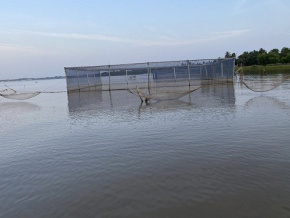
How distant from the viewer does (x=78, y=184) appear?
6129 mm

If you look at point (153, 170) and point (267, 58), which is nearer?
point (153, 170)

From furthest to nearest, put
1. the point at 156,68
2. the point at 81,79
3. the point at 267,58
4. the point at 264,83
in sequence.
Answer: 1. the point at 267,58
2. the point at 81,79
3. the point at 156,68
4. the point at 264,83

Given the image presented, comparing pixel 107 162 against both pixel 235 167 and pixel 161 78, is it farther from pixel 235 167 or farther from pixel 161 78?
pixel 161 78

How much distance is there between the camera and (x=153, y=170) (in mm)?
6594

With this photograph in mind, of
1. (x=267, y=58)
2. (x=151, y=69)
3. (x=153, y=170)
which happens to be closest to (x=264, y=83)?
(x=151, y=69)

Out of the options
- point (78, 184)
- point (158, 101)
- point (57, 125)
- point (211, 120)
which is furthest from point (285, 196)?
point (158, 101)

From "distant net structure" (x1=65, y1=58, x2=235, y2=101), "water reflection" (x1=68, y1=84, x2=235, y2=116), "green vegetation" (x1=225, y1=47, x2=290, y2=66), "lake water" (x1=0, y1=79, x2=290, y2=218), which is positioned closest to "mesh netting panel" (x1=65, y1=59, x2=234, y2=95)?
"distant net structure" (x1=65, y1=58, x2=235, y2=101)

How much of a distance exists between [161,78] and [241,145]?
136ft

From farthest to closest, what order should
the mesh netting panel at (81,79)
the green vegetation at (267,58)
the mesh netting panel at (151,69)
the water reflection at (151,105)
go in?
1. the green vegetation at (267,58)
2. the mesh netting panel at (81,79)
3. the mesh netting panel at (151,69)
4. the water reflection at (151,105)

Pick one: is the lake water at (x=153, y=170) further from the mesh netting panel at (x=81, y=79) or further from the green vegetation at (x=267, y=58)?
the green vegetation at (x=267, y=58)

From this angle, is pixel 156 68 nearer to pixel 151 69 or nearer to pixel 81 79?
pixel 151 69

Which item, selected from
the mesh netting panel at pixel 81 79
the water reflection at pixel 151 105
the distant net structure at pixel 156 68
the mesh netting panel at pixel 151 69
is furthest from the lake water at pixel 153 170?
the mesh netting panel at pixel 81 79

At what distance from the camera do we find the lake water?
16.0ft

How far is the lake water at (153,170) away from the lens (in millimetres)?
4863
